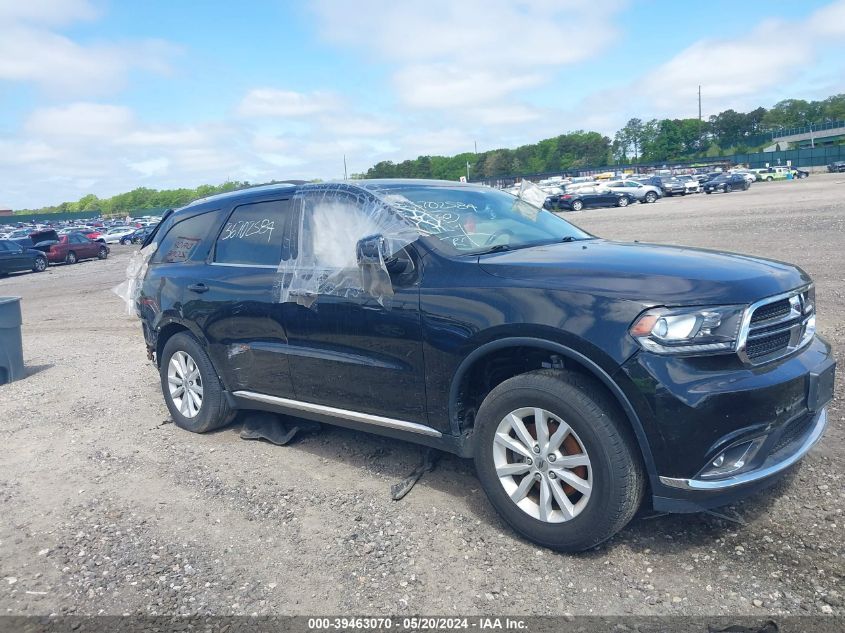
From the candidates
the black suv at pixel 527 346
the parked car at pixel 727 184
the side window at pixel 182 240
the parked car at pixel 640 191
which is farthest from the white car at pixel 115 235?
the black suv at pixel 527 346

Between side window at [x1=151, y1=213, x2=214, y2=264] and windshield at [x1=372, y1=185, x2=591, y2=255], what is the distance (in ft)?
6.46

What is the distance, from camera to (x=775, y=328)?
3.39 meters

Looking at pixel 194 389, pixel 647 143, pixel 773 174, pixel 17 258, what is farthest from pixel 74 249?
pixel 647 143

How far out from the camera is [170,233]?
6227 millimetres

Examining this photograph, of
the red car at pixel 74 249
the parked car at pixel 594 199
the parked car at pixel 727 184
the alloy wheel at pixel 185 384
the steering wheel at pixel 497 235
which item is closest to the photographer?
the steering wheel at pixel 497 235

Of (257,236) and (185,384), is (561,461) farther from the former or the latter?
(185,384)

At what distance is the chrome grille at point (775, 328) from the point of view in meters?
3.23

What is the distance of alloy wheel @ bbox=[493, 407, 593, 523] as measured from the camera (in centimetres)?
341

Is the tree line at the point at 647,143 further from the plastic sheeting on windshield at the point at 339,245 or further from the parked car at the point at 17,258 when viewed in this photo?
the plastic sheeting on windshield at the point at 339,245

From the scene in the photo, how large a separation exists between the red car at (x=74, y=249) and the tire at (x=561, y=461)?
107 ft

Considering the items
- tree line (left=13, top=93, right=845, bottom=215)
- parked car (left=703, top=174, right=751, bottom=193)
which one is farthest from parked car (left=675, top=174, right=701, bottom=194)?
tree line (left=13, top=93, right=845, bottom=215)

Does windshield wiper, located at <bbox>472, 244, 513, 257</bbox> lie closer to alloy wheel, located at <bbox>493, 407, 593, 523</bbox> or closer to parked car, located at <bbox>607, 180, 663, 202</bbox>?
alloy wheel, located at <bbox>493, 407, 593, 523</bbox>

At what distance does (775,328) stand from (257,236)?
3545 millimetres

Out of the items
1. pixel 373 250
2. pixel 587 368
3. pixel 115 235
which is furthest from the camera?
pixel 115 235
